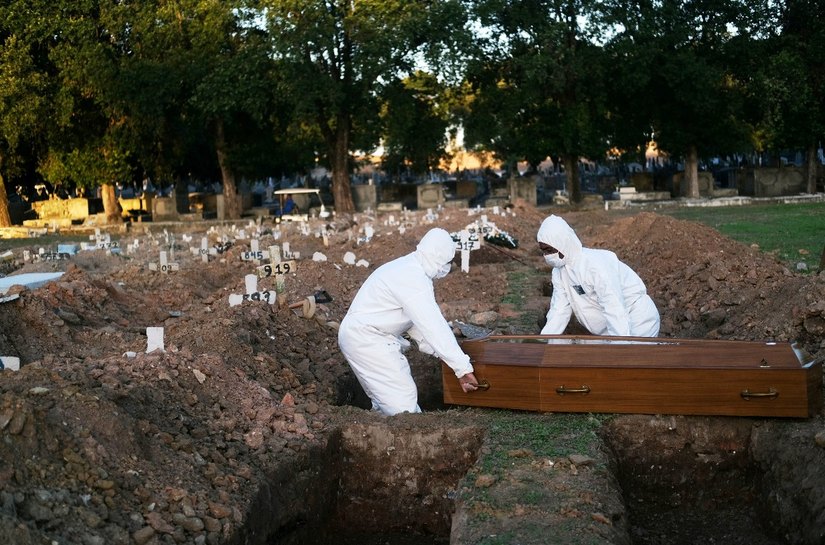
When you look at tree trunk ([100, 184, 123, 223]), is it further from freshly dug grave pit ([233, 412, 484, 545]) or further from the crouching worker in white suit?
freshly dug grave pit ([233, 412, 484, 545])

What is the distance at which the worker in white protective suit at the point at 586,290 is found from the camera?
827 centimetres

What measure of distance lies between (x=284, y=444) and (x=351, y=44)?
90.0ft

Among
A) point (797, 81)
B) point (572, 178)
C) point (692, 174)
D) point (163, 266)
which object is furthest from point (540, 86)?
point (163, 266)

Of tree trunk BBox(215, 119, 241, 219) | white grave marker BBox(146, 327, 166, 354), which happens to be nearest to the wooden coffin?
white grave marker BBox(146, 327, 166, 354)

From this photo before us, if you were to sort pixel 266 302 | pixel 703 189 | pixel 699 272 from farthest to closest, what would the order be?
pixel 703 189 → pixel 699 272 → pixel 266 302

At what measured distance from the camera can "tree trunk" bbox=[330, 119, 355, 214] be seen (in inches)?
1361

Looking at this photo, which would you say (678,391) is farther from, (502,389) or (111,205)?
(111,205)

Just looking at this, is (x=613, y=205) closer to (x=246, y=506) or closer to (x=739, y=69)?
(x=739, y=69)

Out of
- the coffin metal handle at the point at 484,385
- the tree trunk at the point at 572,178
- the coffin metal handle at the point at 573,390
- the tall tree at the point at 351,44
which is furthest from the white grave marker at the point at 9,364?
the tree trunk at the point at 572,178

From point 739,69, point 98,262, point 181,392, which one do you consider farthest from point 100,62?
point 181,392

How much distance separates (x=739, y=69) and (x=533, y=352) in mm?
32499

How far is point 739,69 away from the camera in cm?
3694

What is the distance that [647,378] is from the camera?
6758 millimetres

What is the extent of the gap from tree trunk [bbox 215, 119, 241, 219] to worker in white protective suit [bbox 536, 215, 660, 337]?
94.4 ft
